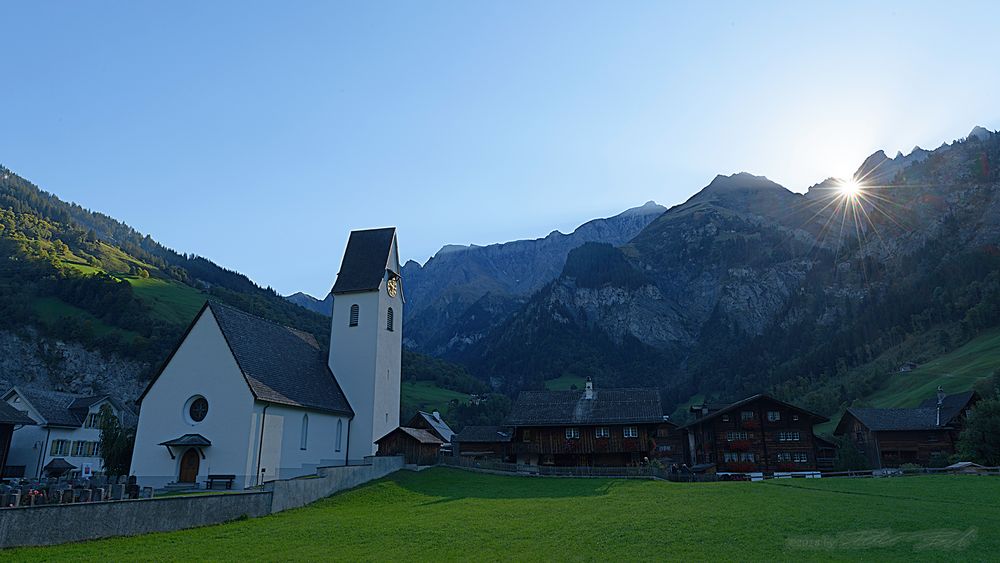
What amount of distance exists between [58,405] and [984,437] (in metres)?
84.7

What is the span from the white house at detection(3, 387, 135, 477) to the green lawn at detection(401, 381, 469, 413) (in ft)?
227

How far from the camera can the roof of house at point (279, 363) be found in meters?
36.9

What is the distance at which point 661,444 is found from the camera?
83812mm

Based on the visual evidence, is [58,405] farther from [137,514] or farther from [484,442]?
[137,514]

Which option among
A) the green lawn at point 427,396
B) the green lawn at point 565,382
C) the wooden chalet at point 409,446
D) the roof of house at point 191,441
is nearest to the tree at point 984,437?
the wooden chalet at point 409,446

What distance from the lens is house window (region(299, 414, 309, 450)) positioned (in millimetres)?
39812

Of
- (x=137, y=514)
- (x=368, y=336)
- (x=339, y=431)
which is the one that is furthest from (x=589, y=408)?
(x=137, y=514)

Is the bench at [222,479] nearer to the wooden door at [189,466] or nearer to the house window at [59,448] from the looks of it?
the wooden door at [189,466]

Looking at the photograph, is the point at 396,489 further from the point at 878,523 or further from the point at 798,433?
the point at 798,433

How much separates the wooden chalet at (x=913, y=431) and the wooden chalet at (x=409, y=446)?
165 ft

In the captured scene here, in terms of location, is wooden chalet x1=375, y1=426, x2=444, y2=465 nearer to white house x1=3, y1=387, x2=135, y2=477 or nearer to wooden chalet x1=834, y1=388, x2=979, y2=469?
white house x1=3, y1=387, x2=135, y2=477

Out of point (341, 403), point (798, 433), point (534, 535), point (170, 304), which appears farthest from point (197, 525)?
point (170, 304)

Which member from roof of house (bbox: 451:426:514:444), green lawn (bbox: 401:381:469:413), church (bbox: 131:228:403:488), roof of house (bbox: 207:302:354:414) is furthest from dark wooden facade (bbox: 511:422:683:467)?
green lawn (bbox: 401:381:469:413)

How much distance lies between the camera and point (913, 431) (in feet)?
216
